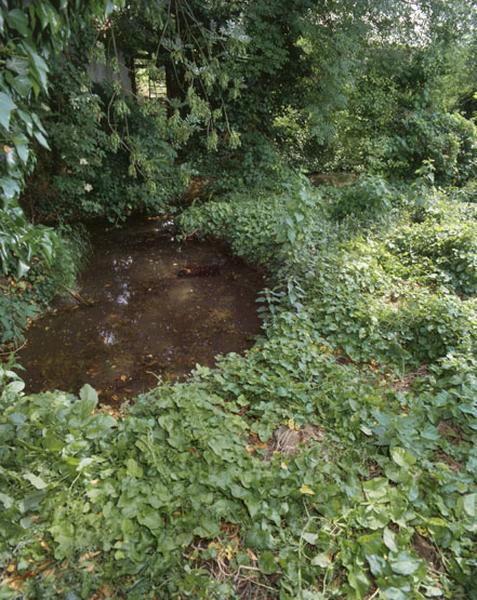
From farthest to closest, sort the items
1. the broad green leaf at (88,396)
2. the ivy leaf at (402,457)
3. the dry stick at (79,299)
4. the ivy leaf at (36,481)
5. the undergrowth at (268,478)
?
the dry stick at (79,299), the broad green leaf at (88,396), the ivy leaf at (402,457), the ivy leaf at (36,481), the undergrowth at (268,478)

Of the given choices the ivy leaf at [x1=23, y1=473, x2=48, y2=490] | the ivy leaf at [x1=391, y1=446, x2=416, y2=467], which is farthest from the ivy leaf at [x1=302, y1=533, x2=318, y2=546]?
the ivy leaf at [x1=23, y1=473, x2=48, y2=490]

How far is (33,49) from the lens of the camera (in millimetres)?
1792

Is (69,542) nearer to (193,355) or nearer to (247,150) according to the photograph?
(193,355)

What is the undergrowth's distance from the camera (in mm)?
1761

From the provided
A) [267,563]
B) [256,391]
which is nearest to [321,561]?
[267,563]

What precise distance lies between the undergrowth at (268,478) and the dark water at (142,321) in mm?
698

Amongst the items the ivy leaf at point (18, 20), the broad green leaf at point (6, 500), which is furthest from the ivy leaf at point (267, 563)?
the ivy leaf at point (18, 20)

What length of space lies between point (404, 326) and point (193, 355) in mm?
1875

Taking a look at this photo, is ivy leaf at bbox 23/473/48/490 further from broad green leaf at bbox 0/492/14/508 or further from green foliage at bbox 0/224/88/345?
green foliage at bbox 0/224/88/345

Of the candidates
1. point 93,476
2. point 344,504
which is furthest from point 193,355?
point 344,504

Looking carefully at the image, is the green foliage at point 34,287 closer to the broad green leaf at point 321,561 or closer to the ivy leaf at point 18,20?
the ivy leaf at point 18,20

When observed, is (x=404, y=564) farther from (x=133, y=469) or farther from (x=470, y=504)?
(x=133, y=469)

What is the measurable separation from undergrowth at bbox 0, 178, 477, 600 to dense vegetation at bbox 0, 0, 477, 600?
0.03 feet

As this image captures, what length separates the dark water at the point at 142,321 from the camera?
349cm
